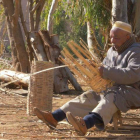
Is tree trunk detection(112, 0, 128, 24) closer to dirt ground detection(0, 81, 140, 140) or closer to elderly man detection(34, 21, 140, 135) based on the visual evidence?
dirt ground detection(0, 81, 140, 140)

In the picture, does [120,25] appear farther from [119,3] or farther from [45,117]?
[119,3]

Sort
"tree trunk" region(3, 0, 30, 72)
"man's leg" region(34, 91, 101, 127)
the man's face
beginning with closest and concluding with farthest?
the man's face < "man's leg" region(34, 91, 101, 127) < "tree trunk" region(3, 0, 30, 72)

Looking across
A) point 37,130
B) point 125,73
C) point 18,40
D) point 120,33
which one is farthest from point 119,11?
point 18,40

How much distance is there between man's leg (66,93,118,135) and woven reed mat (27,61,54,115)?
56.8 inches

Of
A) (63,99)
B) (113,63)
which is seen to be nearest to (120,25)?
(113,63)

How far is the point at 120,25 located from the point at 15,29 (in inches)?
210

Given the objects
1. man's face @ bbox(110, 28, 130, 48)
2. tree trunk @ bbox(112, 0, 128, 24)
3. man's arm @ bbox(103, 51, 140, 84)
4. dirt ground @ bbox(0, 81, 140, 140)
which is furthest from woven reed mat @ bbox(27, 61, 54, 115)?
tree trunk @ bbox(112, 0, 128, 24)

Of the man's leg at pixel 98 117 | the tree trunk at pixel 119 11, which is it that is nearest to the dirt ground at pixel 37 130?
the man's leg at pixel 98 117

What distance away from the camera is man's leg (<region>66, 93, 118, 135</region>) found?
3959 mm

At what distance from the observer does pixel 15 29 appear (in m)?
9.27

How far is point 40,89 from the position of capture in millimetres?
5480

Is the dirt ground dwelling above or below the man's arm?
below

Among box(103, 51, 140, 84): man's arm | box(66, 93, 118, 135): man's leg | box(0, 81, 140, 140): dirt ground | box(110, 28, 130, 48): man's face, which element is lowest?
box(0, 81, 140, 140): dirt ground

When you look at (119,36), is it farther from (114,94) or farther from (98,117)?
(98,117)
